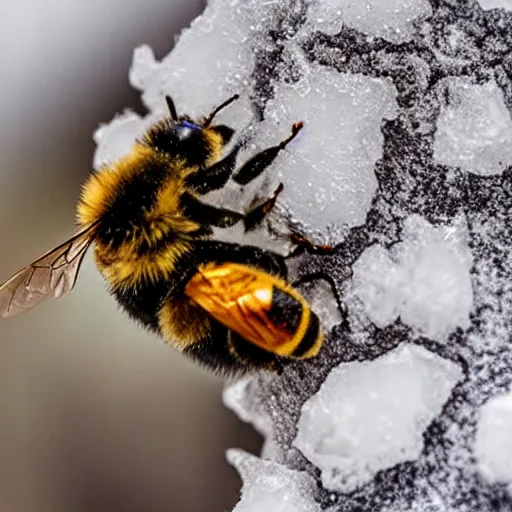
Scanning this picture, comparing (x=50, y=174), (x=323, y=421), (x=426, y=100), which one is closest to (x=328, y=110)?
(x=426, y=100)

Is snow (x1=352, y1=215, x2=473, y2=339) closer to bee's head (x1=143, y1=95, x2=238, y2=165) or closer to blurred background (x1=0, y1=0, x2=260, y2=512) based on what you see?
bee's head (x1=143, y1=95, x2=238, y2=165)

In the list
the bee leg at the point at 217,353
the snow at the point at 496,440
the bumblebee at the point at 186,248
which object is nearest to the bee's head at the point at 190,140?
the bumblebee at the point at 186,248

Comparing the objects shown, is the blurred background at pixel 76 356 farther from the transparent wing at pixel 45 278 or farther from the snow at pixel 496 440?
the snow at pixel 496 440

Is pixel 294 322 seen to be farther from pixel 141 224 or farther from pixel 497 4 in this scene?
pixel 497 4

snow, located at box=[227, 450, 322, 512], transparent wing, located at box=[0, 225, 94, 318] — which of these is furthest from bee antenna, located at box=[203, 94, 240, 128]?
snow, located at box=[227, 450, 322, 512]

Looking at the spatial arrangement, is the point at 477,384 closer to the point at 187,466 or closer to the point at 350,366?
the point at 350,366

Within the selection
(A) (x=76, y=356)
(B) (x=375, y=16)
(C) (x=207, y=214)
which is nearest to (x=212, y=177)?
(C) (x=207, y=214)
